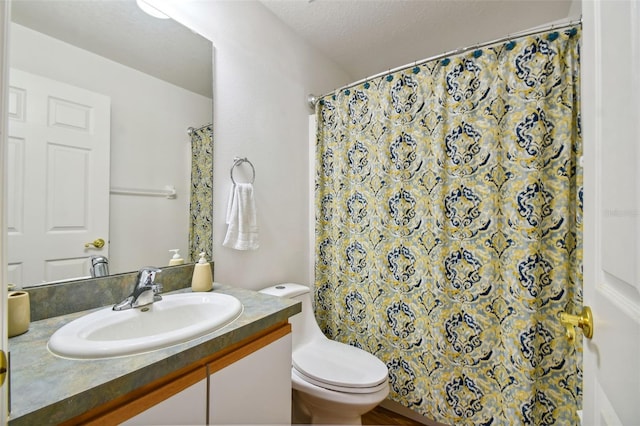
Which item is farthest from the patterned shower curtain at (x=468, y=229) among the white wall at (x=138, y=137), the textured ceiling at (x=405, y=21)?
the white wall at (x=138, y=137)

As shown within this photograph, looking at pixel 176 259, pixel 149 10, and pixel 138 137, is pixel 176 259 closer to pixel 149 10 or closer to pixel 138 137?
pixel 138 137

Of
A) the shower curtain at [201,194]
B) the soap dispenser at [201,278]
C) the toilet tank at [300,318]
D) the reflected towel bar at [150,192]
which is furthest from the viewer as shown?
the toilet tank at [300,318]

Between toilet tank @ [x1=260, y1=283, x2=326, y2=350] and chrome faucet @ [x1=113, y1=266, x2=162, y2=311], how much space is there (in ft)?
2.04

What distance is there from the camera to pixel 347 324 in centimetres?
175

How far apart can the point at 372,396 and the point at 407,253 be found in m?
0.71

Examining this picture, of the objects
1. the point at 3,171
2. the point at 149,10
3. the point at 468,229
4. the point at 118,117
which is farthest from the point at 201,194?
the point at 468,229

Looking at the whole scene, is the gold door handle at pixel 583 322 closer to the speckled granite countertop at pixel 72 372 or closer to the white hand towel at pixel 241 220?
the speckled granite countertop at pixel 72 372

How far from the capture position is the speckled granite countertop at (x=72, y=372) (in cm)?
47

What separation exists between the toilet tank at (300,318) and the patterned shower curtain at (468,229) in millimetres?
233

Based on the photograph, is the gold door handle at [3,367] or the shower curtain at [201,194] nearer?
the gold door handle at [3,367]

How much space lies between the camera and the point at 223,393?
0.77 meters

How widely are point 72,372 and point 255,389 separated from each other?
487 mm

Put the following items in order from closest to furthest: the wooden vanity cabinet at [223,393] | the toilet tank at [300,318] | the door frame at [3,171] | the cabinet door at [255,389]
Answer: the door frame at [3,171]
the wooden vanity cabinet at [223,393]
the cabinet door at [255,389]
the toilet tank at [300,318]

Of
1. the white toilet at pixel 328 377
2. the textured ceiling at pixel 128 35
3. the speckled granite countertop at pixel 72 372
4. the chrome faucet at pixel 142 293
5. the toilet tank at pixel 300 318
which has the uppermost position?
the textured ceiling at pixel 128 35
